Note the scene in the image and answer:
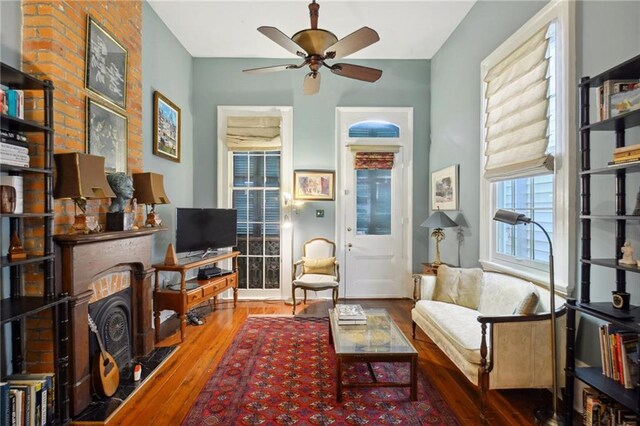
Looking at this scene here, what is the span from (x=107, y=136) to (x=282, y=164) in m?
2.52

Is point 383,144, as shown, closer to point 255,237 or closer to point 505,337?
point 255,237

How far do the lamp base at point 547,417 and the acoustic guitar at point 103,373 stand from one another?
2.93m

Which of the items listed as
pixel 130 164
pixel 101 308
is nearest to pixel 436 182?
pixel 130 164

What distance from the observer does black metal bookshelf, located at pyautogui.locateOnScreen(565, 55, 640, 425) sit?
5.68 ft

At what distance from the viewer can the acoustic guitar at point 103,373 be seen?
7.83ft

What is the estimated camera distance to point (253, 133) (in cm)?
500

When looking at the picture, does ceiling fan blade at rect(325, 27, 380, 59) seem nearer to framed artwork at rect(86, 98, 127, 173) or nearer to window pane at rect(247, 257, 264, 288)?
framed artwork at rect(86, 98, 127, 173)

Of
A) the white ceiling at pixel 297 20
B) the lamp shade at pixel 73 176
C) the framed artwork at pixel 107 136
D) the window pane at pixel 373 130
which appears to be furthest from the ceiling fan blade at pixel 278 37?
the window pane at pixel 373 130

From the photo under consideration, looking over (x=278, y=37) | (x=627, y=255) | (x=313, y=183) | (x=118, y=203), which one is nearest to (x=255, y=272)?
(x=313, y=183)

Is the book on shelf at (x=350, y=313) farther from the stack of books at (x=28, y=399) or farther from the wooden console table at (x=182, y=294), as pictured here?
the stack of books at (x=28, y=399)

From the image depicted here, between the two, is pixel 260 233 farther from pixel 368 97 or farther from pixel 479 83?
pixel 479 83

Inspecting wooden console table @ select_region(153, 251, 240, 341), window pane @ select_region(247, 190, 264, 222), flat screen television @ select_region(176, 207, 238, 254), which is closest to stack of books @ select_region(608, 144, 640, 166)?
wooden console table @ select_region(153, 251, 240, 341)

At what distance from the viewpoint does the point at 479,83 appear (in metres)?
3.64

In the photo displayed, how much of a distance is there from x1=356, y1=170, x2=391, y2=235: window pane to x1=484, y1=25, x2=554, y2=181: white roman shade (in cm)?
189
